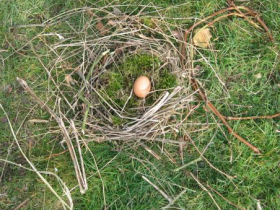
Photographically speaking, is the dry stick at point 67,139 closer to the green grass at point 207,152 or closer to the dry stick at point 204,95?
the green grass at point 207,152

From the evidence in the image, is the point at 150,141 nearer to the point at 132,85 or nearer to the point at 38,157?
the point at 132,85

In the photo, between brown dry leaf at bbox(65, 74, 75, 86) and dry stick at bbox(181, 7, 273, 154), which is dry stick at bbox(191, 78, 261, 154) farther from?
brown dry leaf at bbox(65, 74, 75, 86)

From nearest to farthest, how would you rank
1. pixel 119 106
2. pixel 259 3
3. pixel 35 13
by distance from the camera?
pixel 119 106, pixel 259 3, pixel 35 13

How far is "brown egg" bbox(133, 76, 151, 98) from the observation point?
2.20 metres

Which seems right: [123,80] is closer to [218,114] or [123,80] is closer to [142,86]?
[142,86]

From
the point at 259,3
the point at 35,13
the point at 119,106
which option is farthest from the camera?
the point at 35,13

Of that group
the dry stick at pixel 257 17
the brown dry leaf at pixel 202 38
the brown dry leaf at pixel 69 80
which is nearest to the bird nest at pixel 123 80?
the brown dry leaf at pixel 69 80

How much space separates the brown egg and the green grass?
0.48ft

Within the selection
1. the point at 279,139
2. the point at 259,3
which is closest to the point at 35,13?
the point at 259,3

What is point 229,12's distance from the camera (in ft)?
8.10

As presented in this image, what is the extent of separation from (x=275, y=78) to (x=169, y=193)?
1.18 m

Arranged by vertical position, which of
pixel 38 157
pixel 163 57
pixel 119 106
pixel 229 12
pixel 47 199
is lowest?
pixel 47 199

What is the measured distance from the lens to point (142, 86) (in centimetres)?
219

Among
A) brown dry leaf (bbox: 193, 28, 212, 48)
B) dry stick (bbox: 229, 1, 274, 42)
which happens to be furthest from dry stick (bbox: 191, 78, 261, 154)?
dry stick (bbox: 229, 1, 274, 42)
